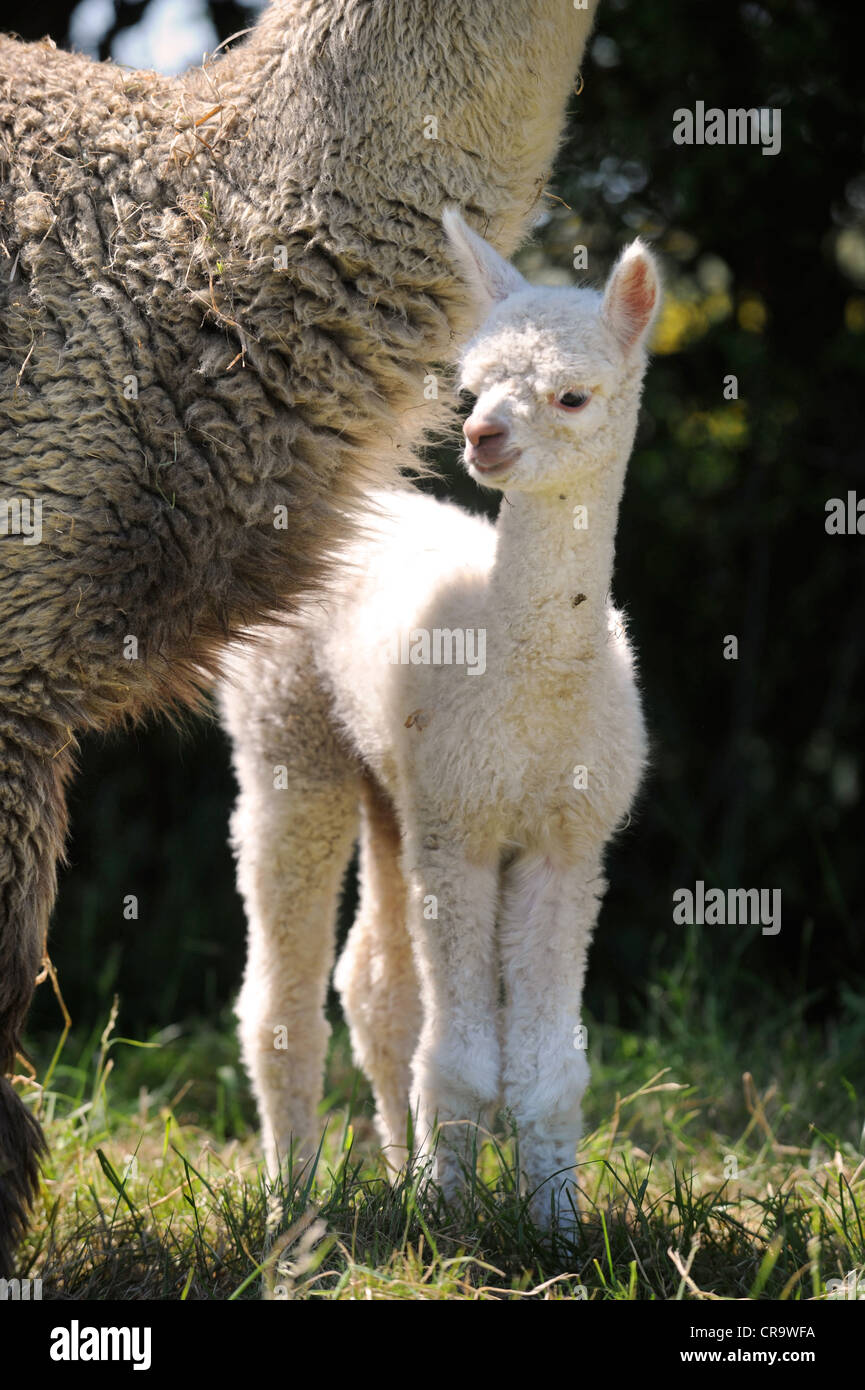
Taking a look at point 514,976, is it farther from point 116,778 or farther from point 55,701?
point 116,778

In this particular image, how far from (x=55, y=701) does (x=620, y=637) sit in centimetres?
115

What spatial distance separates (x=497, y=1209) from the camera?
108 inches

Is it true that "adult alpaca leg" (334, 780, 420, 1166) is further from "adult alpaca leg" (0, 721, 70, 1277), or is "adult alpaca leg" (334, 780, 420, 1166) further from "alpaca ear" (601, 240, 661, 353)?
"alpaca ear" (601, 240, 661, 353)

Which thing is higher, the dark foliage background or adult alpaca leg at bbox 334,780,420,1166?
the dark foliage background

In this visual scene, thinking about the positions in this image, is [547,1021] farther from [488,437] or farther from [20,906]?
[488,437]

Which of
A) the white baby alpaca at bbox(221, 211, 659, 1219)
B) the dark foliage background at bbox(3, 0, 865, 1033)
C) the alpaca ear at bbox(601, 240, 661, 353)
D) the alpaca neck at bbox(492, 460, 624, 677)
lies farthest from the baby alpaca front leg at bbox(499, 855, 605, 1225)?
the dark foliage background at bbox(3, 0, 865, 1033)

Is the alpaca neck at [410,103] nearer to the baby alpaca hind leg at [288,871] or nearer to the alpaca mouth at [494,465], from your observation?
the alpaca mouth at [494,465]

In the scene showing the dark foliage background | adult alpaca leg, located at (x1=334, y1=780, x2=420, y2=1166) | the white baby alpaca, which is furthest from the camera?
the dark foliage background

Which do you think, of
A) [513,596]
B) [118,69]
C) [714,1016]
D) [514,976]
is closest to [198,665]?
[513,596]

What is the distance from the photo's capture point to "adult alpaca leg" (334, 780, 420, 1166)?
11.6ft

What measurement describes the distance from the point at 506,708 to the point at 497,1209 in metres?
0.93

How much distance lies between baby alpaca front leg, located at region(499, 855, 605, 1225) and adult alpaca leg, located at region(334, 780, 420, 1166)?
0.67m

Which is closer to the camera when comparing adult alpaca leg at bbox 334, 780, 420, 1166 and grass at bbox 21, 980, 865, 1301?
grass at bbox 21, 980, 865, 1301

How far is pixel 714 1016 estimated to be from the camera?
14.8ft
